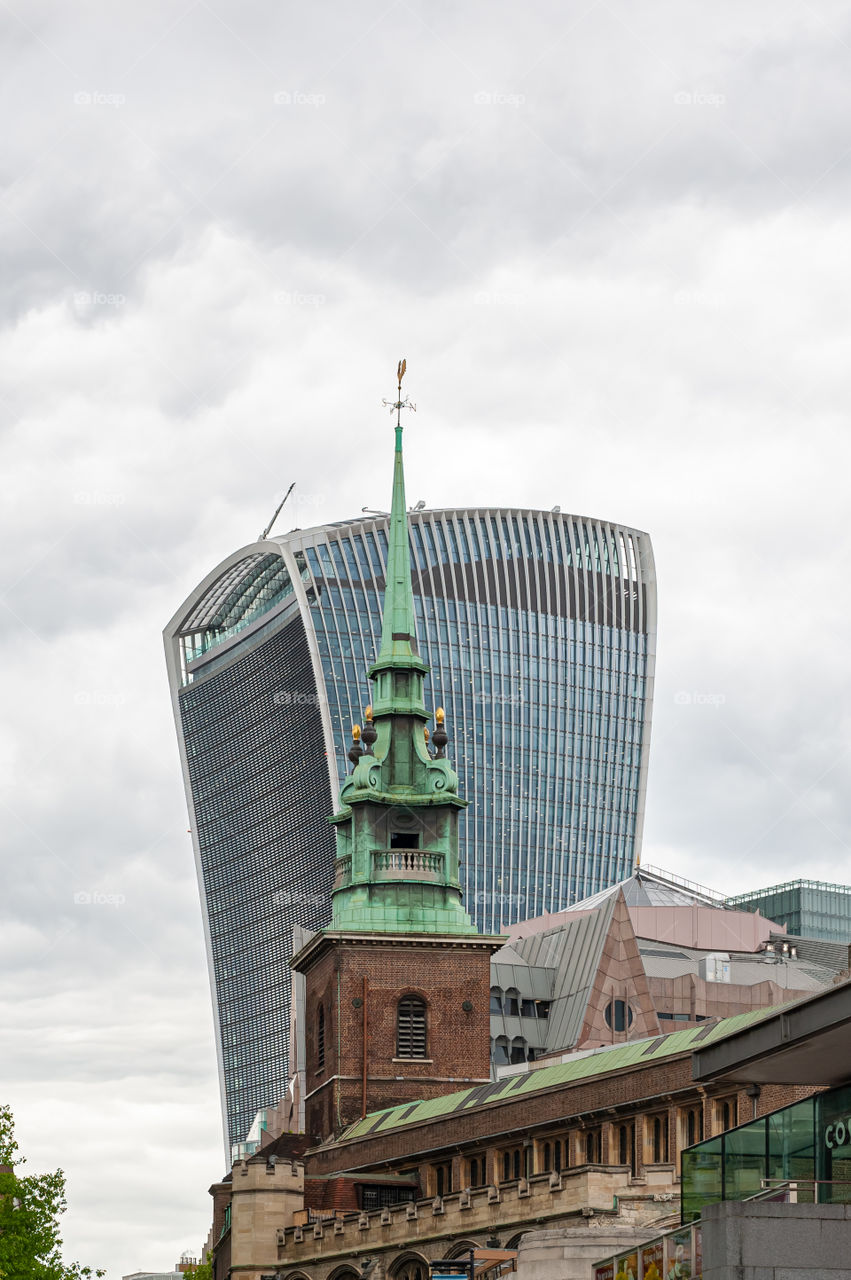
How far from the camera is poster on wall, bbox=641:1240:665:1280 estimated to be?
122 ft

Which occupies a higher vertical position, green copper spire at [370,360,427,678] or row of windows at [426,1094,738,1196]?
green copper spire at [370,360,427,678]

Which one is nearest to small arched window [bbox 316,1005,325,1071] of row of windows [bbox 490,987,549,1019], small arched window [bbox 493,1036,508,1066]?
small arched window [bbox 493,1036,508,1066]

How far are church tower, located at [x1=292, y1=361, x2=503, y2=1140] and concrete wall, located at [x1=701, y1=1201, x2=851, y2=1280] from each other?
218 ft

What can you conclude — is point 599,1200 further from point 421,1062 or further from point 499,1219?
point 421,1062

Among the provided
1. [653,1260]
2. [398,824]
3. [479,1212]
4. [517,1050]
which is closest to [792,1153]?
[653,1260]

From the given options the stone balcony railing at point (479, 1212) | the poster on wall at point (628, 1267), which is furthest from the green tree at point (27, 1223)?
the poster on wall at point (628, 1267)

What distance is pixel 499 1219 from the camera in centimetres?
6788

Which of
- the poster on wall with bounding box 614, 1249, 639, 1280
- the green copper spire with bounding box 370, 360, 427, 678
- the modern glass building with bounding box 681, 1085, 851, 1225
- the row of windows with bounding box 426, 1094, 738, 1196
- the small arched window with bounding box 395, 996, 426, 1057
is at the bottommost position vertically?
the poster on wall with bounding box 614, 1249, 639, 1280

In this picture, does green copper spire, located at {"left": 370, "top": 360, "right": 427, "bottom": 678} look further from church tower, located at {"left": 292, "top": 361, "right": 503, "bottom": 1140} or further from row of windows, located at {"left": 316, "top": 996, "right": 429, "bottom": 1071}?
row of windows, located at {"left": 316, "top": 996, "right": 429, "bottom": 1071}

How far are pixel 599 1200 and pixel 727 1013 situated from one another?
5064cm

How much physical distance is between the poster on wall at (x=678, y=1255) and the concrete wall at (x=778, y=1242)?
123 cm

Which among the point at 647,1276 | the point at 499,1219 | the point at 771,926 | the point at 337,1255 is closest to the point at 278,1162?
the point at 337,1255

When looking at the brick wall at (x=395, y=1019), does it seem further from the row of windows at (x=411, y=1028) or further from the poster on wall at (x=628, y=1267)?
the poster on wall at (x=628, y=1267)

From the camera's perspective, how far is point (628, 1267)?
39.2m
